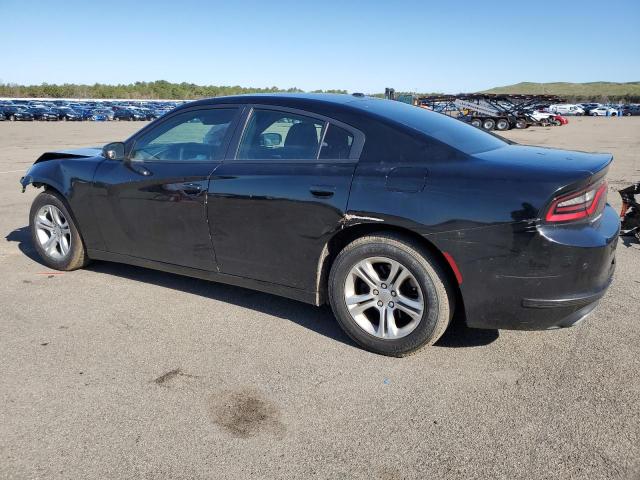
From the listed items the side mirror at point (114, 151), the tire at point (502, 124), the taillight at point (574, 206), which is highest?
the side mirror at point (114, 151)

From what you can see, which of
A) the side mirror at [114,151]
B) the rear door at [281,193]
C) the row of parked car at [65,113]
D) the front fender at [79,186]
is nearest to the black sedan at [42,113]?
→ the row of parked car at [65,113]

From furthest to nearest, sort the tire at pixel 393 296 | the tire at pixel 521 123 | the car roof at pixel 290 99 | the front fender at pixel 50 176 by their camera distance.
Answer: the tire at pixel 521 123
the front fender at pixel 50 176
the car roof at pixel 290 99
the tire at pixel 393 296

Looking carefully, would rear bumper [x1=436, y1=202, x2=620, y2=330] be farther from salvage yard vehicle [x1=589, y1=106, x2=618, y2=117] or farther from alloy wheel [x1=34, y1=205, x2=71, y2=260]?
salvage yard vehicle [x1=589, y1=106, x2=618, y2=117]

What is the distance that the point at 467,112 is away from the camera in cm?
3750

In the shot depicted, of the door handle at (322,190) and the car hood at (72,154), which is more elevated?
the car hood at (72,154)

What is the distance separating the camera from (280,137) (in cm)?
380

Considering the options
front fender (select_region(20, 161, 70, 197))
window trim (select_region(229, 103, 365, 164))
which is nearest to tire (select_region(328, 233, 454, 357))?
window trim (select_region(229, 103, 365, 164))

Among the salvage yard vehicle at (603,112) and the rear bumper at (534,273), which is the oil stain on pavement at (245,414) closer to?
the rear bumper at (534,273)

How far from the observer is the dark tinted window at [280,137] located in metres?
3.64

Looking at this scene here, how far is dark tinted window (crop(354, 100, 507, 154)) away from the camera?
3.44 metres

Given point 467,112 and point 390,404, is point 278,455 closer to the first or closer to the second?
point 390,404

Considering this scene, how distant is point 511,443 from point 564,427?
1.07ft

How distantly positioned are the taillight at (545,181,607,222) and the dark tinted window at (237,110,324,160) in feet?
5.05

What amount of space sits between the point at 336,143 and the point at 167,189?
1441mm
